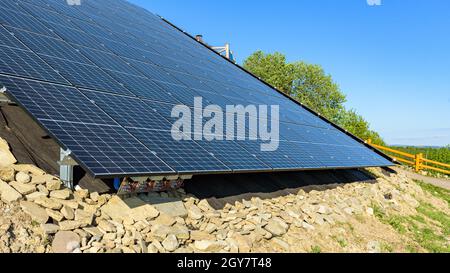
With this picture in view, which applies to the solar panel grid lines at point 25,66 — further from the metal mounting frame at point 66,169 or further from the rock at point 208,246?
the rock at point 208,246

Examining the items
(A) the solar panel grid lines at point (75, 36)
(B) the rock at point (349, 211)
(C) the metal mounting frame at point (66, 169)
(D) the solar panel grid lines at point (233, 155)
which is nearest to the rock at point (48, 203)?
(C) the metal mounting frame at point (66, 169)

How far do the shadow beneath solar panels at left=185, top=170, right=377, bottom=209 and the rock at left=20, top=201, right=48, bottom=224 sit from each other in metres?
3.61

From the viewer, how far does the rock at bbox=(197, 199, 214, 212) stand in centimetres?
942

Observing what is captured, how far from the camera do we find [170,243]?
746cm

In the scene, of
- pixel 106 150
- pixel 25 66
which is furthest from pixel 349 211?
pixel 25 66

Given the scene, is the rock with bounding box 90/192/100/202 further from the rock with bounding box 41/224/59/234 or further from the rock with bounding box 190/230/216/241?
the rock with bounding box 190/230/216/241

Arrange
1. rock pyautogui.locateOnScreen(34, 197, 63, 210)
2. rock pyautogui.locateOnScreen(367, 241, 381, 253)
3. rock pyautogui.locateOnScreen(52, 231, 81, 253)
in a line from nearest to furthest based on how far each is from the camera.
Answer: rock pyautogui.locateOnScreen(52, 231, 81, 253) → rock pyautogui.locateOnScreen(34, 197, 63, 210) → rock pyautogui.locateOnScreen(367, 241, 381, 253)

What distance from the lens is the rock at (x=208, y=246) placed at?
25.4ft

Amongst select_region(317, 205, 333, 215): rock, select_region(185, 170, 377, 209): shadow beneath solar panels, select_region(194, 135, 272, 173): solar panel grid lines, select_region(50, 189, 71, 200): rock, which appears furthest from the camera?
select_region(317, 205, 333, 215): rock

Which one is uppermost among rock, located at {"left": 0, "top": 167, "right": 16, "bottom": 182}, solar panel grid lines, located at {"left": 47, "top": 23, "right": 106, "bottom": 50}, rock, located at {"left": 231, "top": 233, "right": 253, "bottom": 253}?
solar panel grid lines, located at {"left": 47, "top": 23, "right": 106, "bottom": 50}

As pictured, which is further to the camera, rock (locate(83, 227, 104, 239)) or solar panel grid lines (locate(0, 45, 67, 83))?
solar panel grid lines (locate(0, 45, 67, 83))

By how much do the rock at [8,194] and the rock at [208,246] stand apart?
10.8 ft

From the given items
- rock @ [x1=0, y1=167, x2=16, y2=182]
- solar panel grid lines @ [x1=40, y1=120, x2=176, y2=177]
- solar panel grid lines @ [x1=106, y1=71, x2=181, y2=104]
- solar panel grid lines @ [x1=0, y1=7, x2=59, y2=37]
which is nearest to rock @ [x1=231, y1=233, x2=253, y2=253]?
solar panel grid lines @ [x1=40, y1=120, x2=176, y2=177]
